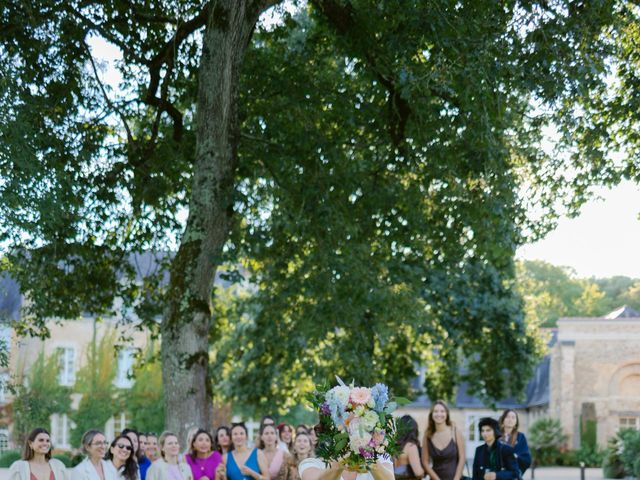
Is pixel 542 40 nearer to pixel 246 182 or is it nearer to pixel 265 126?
pixel 265 126

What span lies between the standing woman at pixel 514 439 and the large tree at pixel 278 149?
4.46 metres

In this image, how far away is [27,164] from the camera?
1535 cm

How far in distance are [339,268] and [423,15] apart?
646 cm

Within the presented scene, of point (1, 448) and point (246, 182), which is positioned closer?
point (246, 182)

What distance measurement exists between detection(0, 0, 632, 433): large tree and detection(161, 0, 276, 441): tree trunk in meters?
0.03

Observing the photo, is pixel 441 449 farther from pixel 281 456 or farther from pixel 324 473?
pixel 324 473

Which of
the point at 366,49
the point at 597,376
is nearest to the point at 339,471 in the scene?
the point at 366,49

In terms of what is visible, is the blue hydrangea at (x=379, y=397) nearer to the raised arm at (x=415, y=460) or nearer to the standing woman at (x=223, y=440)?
the raised arm at (x=415, y=460)

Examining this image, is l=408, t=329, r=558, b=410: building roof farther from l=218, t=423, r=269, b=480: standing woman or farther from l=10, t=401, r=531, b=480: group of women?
l=218, t=423, r=269, b=480: standing woman

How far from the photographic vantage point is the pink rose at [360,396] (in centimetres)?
880

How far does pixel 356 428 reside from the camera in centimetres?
867

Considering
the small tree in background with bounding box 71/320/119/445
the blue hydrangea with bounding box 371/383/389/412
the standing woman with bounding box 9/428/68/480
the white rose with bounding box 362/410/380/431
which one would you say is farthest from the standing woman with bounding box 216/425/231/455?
the small tree in background with bounding box 71/320/119/445

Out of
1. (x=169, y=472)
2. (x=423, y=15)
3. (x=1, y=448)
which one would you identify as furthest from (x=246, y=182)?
(x=1, y=448)

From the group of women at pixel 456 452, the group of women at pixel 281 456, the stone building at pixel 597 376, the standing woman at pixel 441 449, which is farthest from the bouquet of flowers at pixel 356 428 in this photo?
the stone building at pixel 597 376
